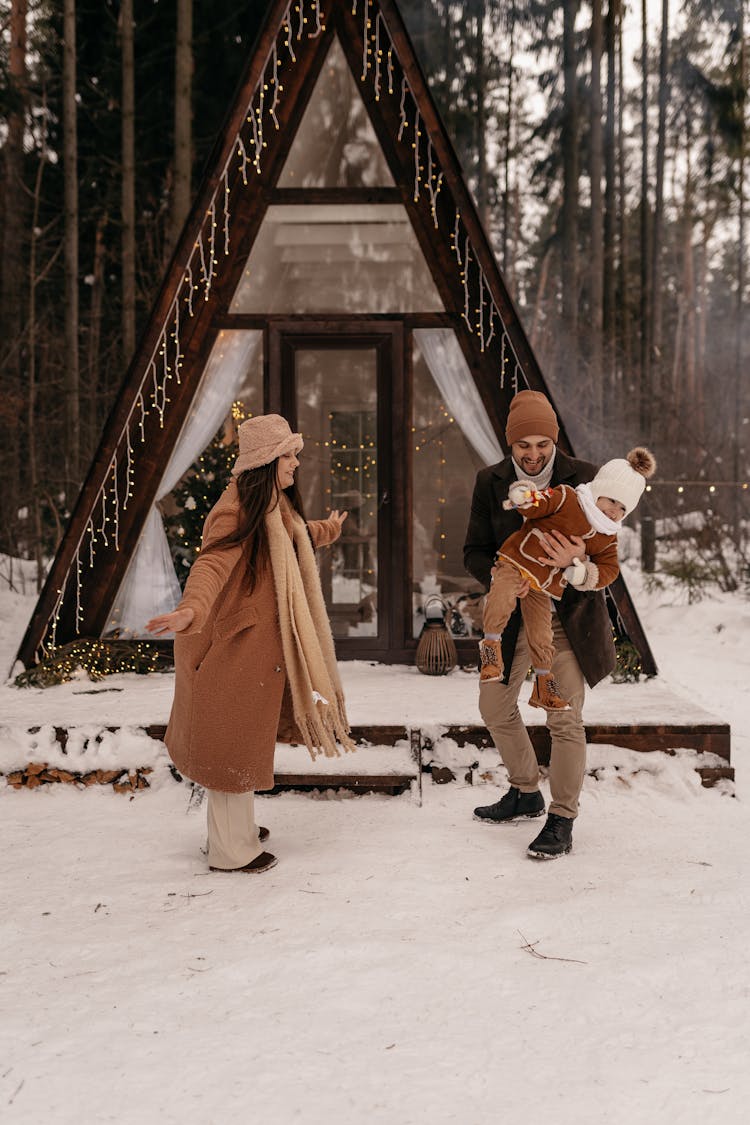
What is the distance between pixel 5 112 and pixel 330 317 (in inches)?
363

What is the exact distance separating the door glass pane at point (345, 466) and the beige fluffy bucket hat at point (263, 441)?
3.13 meters

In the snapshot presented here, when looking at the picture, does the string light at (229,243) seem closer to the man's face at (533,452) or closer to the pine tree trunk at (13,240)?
the man's face at (533,452)

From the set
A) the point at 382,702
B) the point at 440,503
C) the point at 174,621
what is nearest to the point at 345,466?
the point at 440,503

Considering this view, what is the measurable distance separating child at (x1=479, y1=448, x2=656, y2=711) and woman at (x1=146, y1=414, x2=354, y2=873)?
2.44 feet

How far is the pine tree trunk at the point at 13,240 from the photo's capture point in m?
12.4

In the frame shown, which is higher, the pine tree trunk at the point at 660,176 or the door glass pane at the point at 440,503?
the pine tree trunk at the point at 660,176

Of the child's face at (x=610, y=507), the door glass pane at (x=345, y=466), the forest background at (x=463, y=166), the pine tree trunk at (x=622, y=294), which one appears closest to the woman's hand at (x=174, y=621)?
the child's face at (x=610, y=507)

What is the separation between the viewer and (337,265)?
6.91 meters

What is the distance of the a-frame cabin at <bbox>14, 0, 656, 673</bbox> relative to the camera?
6336 millimetres

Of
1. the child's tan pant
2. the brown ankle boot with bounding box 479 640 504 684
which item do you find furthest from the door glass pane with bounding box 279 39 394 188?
the brown ankle boot with bounding box 479 640 504 684

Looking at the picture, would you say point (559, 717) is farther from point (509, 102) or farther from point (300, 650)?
point (509, 102)

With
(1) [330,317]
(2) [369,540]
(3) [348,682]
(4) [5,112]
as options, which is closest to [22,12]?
(4) [5,112]

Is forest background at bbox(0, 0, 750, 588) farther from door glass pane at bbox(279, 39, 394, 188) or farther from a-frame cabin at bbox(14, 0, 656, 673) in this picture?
door glass pane at bbox(279, 39, 394, 188)

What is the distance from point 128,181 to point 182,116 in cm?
148
